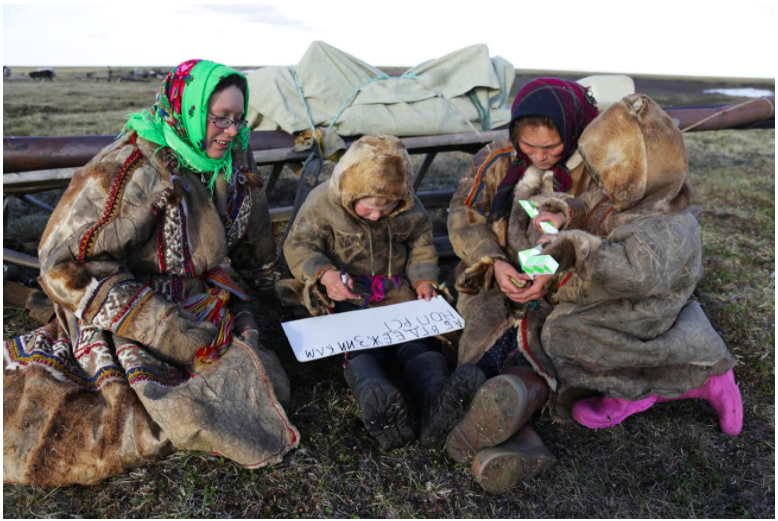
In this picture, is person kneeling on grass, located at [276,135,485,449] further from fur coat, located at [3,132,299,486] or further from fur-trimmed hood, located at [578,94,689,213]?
fur-trimmed hood, located at [578,94,689,213]

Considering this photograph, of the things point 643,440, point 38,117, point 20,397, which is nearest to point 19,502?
point 20,397

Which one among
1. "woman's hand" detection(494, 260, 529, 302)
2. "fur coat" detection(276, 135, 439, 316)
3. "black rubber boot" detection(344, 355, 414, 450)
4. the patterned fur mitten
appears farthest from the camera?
"fur coat" detection(276, 135, 439, 316)

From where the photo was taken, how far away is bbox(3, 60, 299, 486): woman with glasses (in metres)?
1.83

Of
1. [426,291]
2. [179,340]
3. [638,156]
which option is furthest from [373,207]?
[638,156]

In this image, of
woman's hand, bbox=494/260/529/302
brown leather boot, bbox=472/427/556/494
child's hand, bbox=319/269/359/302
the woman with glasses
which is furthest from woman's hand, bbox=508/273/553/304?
the woman with glasses

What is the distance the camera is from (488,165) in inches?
99.5

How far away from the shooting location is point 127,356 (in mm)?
1942

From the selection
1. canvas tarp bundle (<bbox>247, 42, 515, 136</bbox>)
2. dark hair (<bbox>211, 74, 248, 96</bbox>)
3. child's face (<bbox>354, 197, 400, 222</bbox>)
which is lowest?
child's face (<bbox>354, 197, 400, 222</bbox>)

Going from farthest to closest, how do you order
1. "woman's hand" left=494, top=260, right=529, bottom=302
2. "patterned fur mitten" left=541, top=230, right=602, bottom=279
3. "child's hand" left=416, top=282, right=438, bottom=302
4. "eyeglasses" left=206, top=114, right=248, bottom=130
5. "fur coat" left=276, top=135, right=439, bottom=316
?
"child's hand" left=416, top=282, right=438, bottom=302 → "fur coat" left=276, top=135, right=439, bottom=316 → "woman's hand" left=494, top=260, right=529, bottom=302 → "eyeglasses" left=206, top=114, right=248, bottom=130 → "patterned fur mitten" left=541, top=230, right=602, bottom=279

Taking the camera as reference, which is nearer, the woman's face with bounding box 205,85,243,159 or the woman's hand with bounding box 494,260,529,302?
the woman's face with bounding box 205,85,243,159

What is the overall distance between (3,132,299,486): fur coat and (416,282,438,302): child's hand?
2.67 ft

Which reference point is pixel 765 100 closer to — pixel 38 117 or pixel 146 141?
pixel 146 141

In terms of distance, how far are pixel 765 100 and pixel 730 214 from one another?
109 cm

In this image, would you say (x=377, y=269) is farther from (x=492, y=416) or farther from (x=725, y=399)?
(x=725, y=399)
